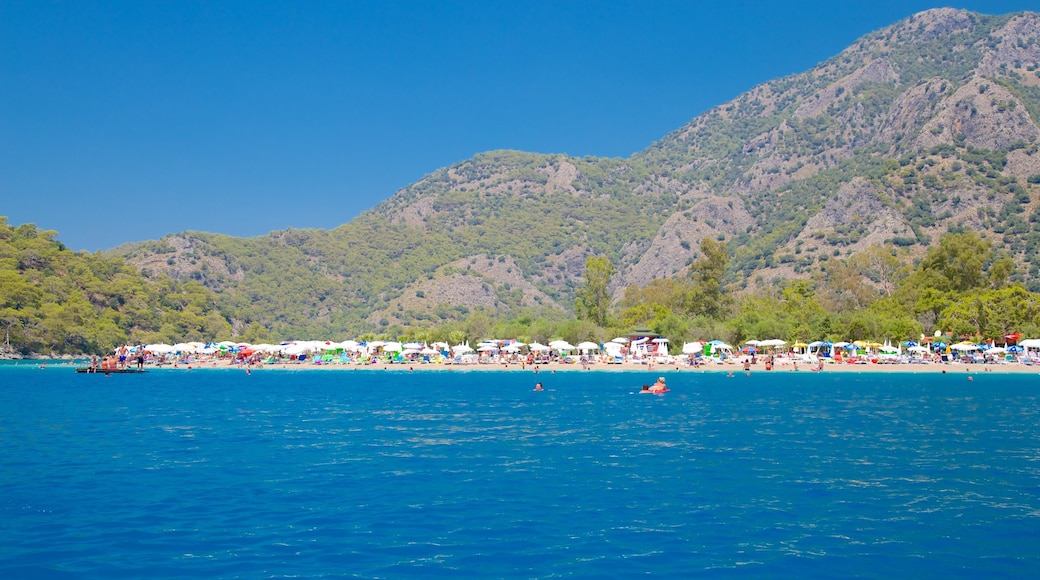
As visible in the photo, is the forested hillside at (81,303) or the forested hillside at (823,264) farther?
the forested hillside at (81,303)

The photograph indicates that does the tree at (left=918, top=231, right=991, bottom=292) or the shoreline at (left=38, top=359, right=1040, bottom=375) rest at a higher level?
the tree at (left=918, top=231, right=991, bottom=292)

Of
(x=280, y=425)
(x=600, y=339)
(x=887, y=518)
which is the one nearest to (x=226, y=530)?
(x=887, y=518)

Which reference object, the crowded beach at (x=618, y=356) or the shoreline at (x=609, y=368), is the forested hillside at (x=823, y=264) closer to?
the crowded beach at (x=618, y=356)

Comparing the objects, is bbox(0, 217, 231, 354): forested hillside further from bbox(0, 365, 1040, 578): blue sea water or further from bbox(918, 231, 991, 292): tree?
bbox(918, 231, 991, 292): tree

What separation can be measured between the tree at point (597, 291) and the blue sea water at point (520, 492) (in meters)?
71.4

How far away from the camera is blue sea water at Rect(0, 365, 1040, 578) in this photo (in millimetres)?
13328

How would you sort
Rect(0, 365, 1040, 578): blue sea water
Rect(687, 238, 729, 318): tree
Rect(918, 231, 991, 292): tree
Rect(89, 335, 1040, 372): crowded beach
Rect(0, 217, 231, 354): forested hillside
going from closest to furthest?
Rect(0, 365, 1040, 578): blue sea water → Rect(89, 335, 1040, 372): crowded beach → Rect(918, 231, 991, 292): tree → Rect(0, 217, 231, 354): forested hillside → Rect(687, 238, 729, 318): tree

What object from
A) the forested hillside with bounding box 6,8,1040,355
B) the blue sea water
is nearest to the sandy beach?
the forested hillside with bounding box 6,8,1040,355

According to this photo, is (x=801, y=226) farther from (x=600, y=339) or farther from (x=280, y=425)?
(x=280, y=425)

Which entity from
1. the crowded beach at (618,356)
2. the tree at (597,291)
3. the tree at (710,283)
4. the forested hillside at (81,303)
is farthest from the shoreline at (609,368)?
the tree at (710,283)

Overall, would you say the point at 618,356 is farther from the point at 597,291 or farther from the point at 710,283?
the point at 710,283

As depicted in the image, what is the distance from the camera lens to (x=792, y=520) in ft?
53.3

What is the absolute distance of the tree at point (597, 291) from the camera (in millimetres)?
111812

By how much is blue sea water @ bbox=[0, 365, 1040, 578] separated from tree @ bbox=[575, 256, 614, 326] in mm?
71390
